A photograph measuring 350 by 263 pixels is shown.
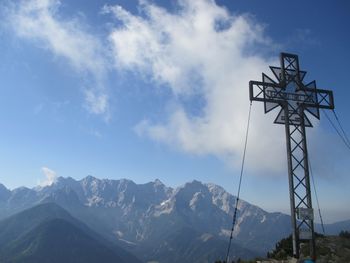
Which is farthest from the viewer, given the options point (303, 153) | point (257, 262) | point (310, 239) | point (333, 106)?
point (333, 106)

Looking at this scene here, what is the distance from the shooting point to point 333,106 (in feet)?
116

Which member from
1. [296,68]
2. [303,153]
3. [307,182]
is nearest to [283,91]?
[296,68]

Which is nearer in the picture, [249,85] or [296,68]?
[249,85]

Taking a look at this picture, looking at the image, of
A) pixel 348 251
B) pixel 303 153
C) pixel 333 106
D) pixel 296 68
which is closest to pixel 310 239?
pixel 348 251

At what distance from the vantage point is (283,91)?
33469mm

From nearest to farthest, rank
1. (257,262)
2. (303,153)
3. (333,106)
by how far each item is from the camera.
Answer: (257,262) → (303,153) → (333,106)

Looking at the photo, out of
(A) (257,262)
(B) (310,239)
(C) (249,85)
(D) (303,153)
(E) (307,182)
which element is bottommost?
(A) (257,262)

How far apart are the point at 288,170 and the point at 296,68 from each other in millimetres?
9045

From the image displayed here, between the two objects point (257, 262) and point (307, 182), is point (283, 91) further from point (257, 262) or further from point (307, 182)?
point (257, 262)

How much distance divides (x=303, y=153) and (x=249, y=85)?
702 cm

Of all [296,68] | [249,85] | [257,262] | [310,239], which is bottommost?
[257,262]

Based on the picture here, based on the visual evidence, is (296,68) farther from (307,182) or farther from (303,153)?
(307,182)

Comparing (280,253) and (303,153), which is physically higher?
(303,153)

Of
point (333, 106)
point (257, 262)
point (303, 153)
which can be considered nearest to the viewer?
point (257, 262)
